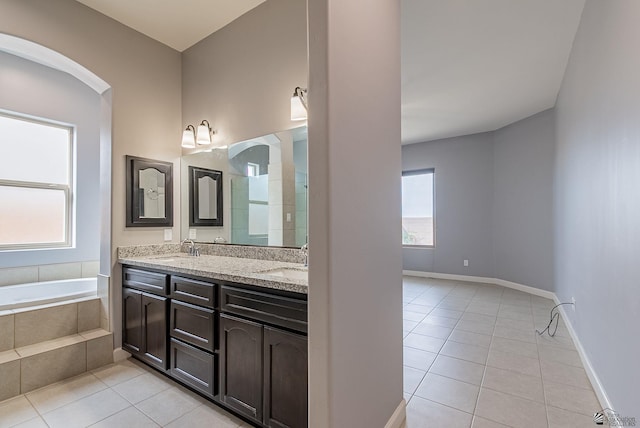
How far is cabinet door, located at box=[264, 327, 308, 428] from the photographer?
141 centimetres

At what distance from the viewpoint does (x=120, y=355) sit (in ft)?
8.44

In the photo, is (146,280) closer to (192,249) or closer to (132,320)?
(132,320)

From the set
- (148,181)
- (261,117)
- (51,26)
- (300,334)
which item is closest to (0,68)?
(51,26)

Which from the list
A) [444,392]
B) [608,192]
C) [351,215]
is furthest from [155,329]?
[608,192]

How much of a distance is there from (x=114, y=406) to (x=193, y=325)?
2.32 feet

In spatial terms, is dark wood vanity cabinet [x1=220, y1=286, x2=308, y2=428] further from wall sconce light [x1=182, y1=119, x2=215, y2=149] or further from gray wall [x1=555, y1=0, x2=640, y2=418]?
wall sconce light [x1=182, y1=119, x2=215, y2=149]

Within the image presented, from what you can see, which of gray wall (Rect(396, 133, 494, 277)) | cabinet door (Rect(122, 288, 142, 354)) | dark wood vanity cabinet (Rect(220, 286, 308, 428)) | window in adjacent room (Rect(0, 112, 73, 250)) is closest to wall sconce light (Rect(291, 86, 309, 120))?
dark wood vanity cabinet (Rect(220, 286, 308, 428))

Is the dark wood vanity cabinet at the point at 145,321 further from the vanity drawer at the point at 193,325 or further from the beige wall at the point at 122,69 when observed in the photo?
the beige wall at the point at 122,69

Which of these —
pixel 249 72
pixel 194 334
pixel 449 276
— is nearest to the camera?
pixel 194 334

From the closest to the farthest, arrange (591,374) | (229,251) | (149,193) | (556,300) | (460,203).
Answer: (591,374) < (229,251) < (149,193) < (556,300) < (460,203)

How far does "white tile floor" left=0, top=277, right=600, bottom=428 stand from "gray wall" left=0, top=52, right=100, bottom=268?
1763 millimetres

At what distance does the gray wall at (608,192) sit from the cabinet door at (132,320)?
313 cm

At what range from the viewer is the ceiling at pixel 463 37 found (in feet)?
7.83

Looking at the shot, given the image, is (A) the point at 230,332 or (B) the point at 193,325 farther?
(B) the point at 193,325
